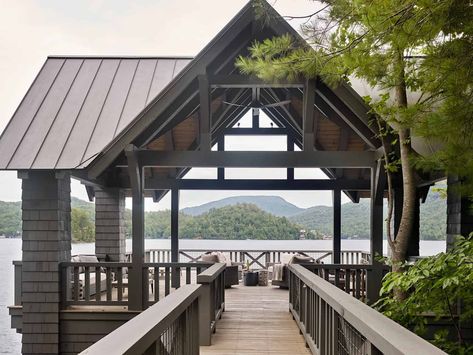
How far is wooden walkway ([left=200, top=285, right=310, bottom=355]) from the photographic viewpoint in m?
6.09

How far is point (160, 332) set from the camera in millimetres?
2812

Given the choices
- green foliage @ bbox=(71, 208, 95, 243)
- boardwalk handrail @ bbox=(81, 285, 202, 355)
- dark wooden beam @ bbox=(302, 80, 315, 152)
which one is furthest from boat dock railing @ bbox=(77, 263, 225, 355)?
green foliage @ bbox=(71, 208, 95, 243)

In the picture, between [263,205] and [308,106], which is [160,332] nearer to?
[308,106]

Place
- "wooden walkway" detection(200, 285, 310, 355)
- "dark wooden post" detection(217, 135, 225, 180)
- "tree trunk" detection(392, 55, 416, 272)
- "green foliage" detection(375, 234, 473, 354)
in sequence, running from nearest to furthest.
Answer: "green foliage" detection(375, 234, 473, 354) → "wooden walkway" detection(200, 285, 310, 355) → "tree trunk" detection(392, 55, 416, 272) → "dark wooden post" detection(217, 135, 225, 180)

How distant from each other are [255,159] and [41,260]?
3.91 metres

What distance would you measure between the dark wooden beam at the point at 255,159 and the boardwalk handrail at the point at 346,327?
2144 millimetres

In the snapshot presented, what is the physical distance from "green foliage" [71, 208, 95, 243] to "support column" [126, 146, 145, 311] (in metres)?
21.8

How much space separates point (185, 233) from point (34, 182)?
51.7 ft

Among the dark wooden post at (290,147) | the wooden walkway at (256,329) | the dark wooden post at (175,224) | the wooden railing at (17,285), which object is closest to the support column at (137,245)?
the wooden walkway at (256,329)

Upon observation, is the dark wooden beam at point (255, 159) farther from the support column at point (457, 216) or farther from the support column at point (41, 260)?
the support column at point (41, 260)

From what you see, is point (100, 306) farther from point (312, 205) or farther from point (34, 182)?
point (312, 205)

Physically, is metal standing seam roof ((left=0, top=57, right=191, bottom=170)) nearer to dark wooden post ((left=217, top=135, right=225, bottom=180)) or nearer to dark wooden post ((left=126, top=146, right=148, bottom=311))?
dark wooden post ((left=126, top=146, right=148, bottom=311))

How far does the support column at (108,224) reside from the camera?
12234mm

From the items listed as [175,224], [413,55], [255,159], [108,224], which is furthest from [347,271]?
[108,224]
